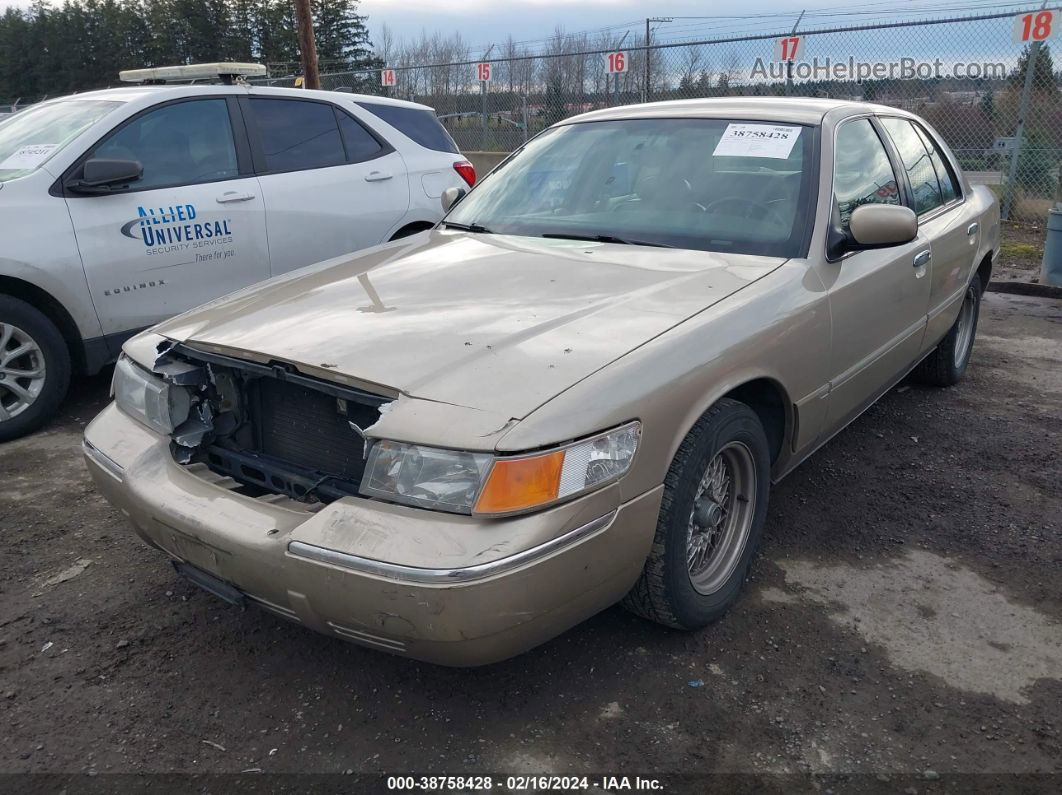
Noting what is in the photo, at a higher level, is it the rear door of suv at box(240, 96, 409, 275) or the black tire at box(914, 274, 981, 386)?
the rear door of suv at box(240, 96, 409, 275)

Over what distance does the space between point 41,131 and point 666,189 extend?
11.8 feet

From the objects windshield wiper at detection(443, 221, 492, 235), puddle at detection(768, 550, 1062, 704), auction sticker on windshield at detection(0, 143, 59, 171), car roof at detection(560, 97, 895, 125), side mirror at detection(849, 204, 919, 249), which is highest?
car roof at detection(560, 97, 895, 125)

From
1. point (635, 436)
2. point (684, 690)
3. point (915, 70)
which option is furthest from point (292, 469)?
point (915, 70)

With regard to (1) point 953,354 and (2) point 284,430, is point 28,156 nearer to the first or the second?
(2) point 284,430

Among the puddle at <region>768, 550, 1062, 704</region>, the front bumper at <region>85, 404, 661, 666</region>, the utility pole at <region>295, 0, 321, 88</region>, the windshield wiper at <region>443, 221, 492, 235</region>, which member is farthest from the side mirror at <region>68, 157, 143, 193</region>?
the utility pole at <region>295, 0, 321, 88</region>

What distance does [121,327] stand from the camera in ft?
15.8

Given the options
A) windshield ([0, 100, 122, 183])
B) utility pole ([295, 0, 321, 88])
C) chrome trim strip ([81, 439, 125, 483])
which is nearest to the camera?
chrome trim strip ([81, 439, 125, 483])

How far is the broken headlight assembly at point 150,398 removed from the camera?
9.07 feet

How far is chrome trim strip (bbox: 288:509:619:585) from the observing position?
6.81 ft

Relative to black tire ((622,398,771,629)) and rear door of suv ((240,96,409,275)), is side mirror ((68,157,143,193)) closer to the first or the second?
rear door of suv ((240,96,409,275))

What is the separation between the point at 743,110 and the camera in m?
3.75

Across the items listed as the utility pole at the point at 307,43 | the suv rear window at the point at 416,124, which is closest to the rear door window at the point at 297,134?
the suv rear window at the point at 416,124

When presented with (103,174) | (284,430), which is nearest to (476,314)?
(284,430)

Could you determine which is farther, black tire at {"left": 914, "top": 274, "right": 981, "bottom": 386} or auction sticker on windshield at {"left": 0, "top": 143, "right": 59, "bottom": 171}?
black tire at {"left": 914, "top": 274, "right": 981, "bottom": 386}
